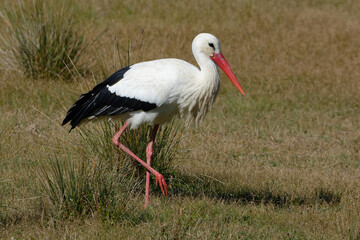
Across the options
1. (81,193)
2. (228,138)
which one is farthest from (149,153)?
(228,138)

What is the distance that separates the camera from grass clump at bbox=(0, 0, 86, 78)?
31.6ft

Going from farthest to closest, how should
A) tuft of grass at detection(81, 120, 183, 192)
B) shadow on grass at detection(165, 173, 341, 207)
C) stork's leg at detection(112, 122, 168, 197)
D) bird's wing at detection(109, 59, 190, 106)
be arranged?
tuft of grass at detection(81, 120, 183, 192), shadow on grass at detection(165, 173, 341, 207), stork's leg at detection(112, 122, 168, 197), bird's wing at detection(109, 59, 190, 106)

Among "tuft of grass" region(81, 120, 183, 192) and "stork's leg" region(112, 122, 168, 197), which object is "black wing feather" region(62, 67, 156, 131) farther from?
"tuft of grass" region(81, 120, 183, 192)

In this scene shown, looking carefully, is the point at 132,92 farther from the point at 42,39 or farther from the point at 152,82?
the point at 42,39

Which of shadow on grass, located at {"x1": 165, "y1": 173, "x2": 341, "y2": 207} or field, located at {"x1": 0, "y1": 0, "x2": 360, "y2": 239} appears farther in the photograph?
shadow on grass, located at {"x1": 165, "y1": 173, "x2": 341, "y2": 207}

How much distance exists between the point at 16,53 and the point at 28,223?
5.63 meters

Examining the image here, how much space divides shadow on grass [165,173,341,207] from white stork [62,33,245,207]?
454mm

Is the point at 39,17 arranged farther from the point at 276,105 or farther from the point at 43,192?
the point at 43,192

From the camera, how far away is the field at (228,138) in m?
4.96

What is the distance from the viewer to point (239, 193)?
6199mm

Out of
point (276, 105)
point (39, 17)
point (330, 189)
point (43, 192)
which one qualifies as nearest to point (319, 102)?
point (276, 105)

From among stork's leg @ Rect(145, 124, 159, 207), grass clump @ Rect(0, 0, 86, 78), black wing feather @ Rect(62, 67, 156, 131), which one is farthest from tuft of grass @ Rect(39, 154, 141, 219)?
grass clump @ Rect(0, 0, 86, 78)

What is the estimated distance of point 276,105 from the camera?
995 centimetres

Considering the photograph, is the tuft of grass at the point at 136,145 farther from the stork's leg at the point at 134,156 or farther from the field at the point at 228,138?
the stork's leg at the point at 134,156
